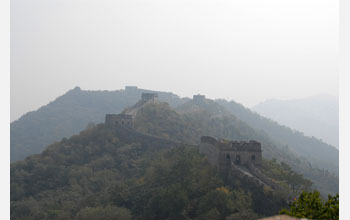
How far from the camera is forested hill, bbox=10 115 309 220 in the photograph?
70.7ft

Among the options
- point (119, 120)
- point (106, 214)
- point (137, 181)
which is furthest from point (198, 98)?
point (106, 214)

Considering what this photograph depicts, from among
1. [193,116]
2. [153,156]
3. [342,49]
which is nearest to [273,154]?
[193,116]

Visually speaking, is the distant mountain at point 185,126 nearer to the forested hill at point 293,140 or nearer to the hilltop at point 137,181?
the forested hill at point 293,140

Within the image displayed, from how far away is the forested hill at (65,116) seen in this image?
96125 millimetres

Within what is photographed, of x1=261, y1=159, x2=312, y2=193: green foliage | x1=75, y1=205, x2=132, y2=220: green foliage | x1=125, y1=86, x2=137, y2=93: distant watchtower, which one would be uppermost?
x1=125, y1=86, x2=137, y2=93: distant watchtower

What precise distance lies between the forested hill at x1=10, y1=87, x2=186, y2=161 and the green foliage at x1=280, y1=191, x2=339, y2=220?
3439 inches

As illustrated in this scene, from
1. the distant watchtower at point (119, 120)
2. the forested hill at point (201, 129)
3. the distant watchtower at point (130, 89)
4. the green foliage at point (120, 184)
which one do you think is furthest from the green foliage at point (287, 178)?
the distant watchtower at point (130, 89)

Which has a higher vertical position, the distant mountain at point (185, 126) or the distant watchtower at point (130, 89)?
the distant watchtower at point (130, 89)

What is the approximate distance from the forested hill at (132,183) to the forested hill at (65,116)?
4776 cm

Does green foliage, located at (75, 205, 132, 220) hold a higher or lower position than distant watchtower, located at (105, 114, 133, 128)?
lower

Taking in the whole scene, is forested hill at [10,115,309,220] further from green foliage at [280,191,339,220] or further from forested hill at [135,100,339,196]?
green foliage at [280,191,339,220]

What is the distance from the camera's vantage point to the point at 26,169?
4525 cm

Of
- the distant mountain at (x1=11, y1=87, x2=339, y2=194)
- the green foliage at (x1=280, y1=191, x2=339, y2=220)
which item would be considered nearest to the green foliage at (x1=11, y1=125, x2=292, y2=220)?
the distant mountain at (x1=11, y1=87, x2=339, y2=194)

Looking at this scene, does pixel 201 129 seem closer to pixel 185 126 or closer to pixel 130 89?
pixel 185 126
